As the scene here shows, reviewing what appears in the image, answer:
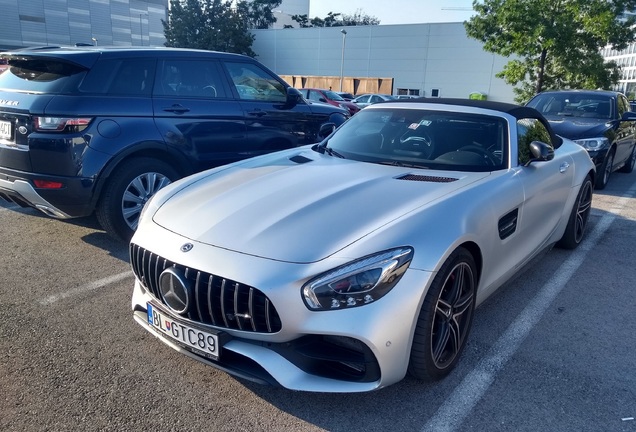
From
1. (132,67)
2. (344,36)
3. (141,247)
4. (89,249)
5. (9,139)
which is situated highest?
(344,36)

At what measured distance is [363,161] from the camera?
382cm

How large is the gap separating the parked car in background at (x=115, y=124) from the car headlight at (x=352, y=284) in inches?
116

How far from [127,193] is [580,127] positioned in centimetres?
697

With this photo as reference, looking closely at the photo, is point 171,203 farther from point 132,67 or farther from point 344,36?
point 344,36

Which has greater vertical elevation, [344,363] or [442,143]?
[442,143]

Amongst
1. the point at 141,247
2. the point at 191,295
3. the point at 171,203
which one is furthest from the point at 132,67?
the point at 191,295

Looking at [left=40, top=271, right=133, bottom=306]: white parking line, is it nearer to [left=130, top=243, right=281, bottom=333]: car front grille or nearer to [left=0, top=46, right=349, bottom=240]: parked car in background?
[left=0, top=46, right=349, bottom=240]: parked car in background

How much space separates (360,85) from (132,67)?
4487 cm

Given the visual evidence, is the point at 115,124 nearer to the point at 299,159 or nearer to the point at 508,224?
the point at 299,159

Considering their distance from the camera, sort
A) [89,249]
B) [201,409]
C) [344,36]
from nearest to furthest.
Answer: [201,409] → [89,249] → [344,36]

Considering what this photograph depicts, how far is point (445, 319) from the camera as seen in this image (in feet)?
8.88

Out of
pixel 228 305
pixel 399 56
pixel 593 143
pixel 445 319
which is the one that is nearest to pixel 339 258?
pixel 228 305

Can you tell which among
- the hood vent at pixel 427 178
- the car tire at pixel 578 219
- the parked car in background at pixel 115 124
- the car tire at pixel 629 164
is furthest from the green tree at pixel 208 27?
the hood vent at pixel 427 178

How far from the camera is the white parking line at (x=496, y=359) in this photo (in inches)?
99.2
